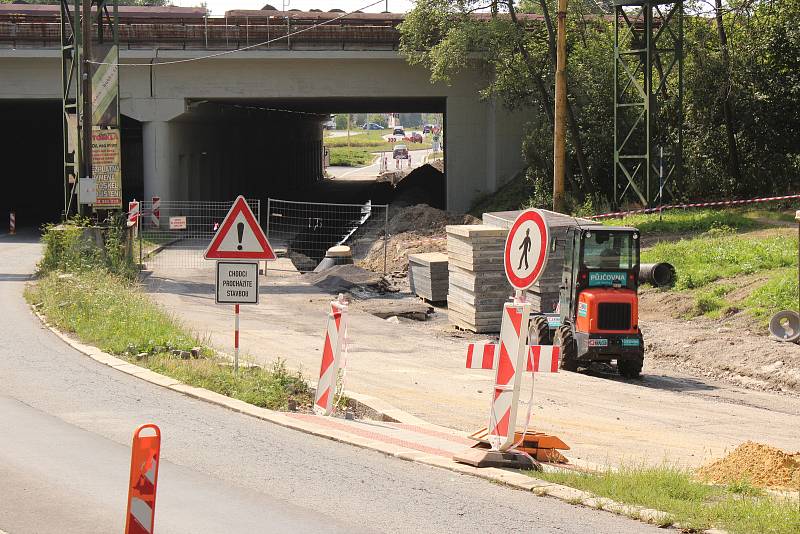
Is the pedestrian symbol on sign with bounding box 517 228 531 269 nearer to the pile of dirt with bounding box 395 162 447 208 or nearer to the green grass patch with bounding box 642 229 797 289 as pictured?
the green grass patch with bounding box 642 229 797 289

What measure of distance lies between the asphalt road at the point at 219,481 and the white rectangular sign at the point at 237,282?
1458mm

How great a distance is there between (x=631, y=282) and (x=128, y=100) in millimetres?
30925

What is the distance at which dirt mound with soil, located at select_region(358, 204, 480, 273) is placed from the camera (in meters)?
34.3

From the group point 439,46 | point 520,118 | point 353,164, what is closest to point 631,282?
point 439,46

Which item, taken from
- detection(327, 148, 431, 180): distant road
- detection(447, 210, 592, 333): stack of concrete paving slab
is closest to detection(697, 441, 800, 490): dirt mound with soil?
detection(447, 210, 592, 333): stack of concrete paving slab

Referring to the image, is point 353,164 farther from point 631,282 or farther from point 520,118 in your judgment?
point 631,282

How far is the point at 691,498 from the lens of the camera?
28.5 feet

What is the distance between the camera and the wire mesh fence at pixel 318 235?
36.0m

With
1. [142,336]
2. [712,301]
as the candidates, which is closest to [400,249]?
[712,301]

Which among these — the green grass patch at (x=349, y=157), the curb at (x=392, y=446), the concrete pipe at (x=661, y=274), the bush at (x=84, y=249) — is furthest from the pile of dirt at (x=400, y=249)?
the green grass patch at (x=349, y=157)

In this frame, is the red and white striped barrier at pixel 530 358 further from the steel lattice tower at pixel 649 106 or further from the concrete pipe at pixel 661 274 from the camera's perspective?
the steel lattice tower at pixel 649 106

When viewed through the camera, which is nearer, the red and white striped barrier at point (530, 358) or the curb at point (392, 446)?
the curb at point (392, 446)

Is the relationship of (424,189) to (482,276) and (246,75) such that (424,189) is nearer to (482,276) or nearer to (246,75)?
(246,75)

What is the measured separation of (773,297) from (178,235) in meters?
21.6
